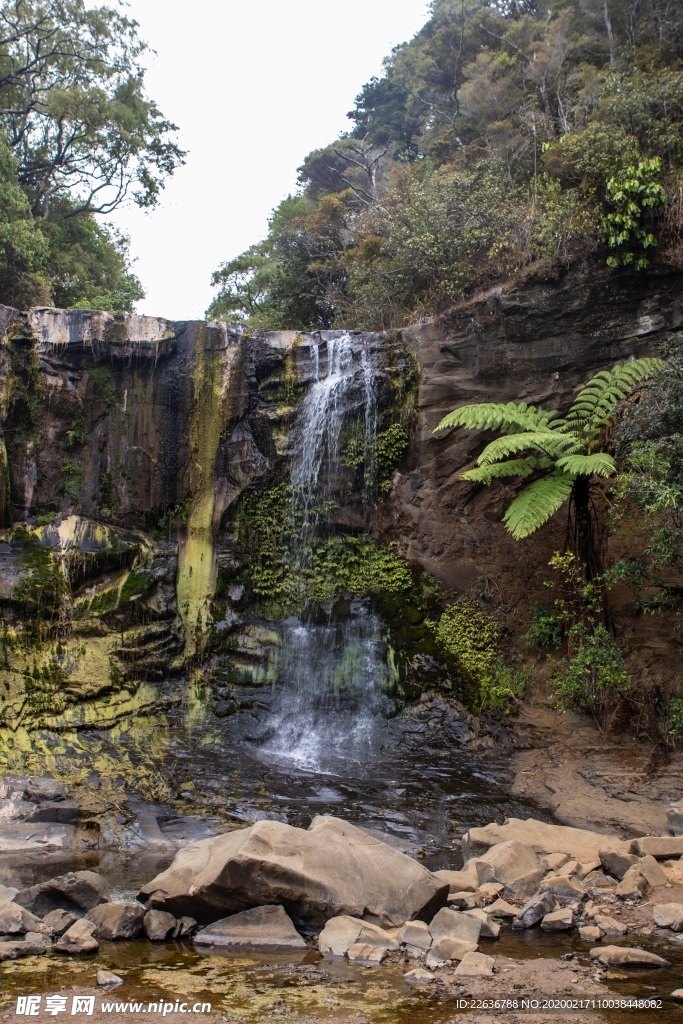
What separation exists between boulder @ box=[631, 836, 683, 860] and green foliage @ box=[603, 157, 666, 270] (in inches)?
318

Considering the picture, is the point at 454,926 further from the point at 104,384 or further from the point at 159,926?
the point at 104,384

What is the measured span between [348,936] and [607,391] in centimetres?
784

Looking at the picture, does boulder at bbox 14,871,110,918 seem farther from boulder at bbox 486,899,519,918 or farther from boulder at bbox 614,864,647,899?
boulder at bbox 614,864,647,899

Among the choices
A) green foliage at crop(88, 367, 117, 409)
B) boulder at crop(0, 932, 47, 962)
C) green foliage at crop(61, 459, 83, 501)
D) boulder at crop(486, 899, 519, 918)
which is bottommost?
Answer: boulder at crop(486, 899, 519, 918)

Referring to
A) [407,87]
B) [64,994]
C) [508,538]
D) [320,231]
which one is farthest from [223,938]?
[407,87]

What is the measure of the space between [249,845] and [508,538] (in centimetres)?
743

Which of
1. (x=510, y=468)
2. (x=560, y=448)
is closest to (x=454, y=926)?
(x=510, y=468)

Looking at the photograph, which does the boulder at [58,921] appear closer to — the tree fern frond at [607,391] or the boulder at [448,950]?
the boulder at [448,950]

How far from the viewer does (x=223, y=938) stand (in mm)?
5137

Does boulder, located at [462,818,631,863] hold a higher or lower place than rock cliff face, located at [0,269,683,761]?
lower

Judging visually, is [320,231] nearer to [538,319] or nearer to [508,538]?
[538,319]

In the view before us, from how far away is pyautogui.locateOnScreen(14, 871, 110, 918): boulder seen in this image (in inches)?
217

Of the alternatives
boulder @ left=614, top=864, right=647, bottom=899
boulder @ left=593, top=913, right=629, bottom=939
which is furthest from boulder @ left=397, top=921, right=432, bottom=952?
boulder @ left=614, top=864, right=647, bottom=899

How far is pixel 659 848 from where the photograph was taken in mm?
6414
